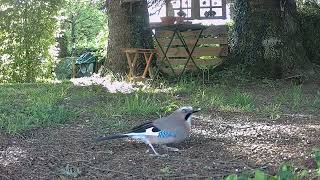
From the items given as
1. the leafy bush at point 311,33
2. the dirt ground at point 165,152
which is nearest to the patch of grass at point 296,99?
the dirt ground at point 165,152

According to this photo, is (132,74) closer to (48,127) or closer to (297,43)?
(297,43)

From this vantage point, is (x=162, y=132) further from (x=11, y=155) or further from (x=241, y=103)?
(x=241, y=103)

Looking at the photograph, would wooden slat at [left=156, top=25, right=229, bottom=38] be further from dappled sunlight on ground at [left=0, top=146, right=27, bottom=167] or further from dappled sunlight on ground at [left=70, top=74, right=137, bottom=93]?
dappled sunlight on ground at [left=0, top=146, right=27, bottom=167]

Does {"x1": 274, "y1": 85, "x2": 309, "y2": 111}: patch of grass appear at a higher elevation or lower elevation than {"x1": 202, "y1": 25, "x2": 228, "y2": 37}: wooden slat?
lower

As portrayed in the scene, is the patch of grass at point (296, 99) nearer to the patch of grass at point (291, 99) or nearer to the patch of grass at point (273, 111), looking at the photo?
the patch of grass at point (291, 99)

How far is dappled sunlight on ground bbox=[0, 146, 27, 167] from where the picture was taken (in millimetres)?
4139

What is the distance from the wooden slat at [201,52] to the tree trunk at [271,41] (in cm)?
35

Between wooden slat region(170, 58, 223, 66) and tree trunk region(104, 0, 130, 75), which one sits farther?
tree trunk region(104, 0, 130, 75)

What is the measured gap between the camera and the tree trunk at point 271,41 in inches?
391

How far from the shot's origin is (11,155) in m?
4.34

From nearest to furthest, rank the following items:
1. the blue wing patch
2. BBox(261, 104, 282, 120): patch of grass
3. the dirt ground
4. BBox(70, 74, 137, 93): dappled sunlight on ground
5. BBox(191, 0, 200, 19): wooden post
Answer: the dirt ground, the blue wing patch, BBox(261, 104, 282, 120): patch of grass, BBox(70, 74, 137, 93): dappled sunlight on ground, BBox(191, 0, 200, 19): wooden post

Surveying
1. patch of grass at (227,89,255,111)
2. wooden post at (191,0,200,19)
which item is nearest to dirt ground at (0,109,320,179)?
patch of grass at (227,89,255,111)

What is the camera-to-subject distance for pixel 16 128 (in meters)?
5.19

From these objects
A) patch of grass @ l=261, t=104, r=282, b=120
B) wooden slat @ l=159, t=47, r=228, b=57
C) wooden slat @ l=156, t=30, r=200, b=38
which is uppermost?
wooden slat @ l=156, t=30, r=200, b=38
